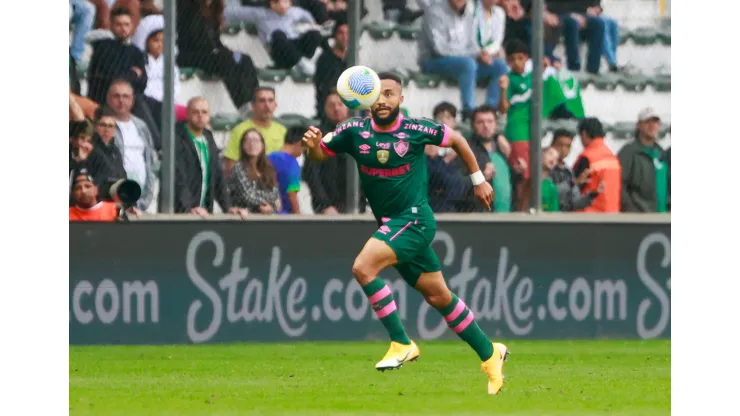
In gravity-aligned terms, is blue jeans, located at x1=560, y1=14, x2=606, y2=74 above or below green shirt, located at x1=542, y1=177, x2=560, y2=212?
above

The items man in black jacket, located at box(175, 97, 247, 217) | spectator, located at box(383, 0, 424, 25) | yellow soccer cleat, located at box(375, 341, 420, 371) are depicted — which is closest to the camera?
yellow soccer cleat, located at box(375, 341, 420, 371)

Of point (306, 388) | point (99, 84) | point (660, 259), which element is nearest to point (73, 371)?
point (306, 388)

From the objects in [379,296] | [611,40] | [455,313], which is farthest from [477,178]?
[611,40]

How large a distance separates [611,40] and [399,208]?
539cm

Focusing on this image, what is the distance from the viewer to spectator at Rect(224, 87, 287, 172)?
13.1 metres

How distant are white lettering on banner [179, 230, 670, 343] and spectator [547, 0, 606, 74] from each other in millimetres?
1849

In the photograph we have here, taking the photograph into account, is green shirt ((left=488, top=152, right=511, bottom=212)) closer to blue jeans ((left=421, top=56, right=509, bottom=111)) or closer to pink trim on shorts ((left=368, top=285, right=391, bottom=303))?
blue jeans ((left=421, top=56, right=509, bottom=111))

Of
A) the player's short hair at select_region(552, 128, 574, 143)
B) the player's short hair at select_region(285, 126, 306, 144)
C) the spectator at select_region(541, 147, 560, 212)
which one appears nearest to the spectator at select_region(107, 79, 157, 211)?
the player's short hair at select_region(285, 126, 306, 144)

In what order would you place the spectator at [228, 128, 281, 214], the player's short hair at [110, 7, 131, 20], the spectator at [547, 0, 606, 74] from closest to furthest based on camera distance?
1. the player's short hair at [110, 7, 131, 20]
2. the spectator at [228, 128, 281, 214]
3. the spectator at [547, 0, 606, 74]

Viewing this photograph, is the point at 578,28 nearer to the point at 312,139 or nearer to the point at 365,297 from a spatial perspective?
the point at 365,297

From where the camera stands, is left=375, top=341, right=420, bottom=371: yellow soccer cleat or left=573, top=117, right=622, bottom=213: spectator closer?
left=375, top=341, right=420, bottom=371: yellow soccer cleat

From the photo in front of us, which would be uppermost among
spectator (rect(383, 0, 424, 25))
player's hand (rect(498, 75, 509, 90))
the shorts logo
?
spectator (rect(383, 0, 424, 25))

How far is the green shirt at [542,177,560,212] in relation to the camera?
46.5 feet

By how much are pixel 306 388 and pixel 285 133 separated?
398 cm
